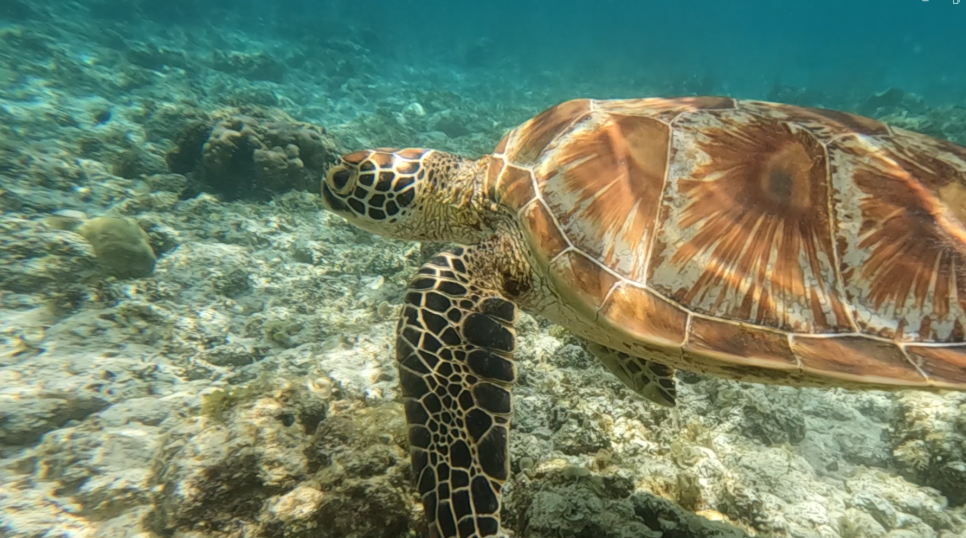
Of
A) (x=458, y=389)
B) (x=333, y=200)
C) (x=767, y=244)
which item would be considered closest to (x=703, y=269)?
(x=767, y=244)

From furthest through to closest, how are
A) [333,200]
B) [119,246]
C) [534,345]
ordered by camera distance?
[119,246] → [534,345] → [333,200]

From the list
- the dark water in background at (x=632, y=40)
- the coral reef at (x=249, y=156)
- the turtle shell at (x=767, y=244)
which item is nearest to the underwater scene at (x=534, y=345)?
the turtle shell at (x=767, y=244)

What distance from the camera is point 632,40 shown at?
39906mm

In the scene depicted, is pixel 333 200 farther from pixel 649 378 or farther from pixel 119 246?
pixel 119 246

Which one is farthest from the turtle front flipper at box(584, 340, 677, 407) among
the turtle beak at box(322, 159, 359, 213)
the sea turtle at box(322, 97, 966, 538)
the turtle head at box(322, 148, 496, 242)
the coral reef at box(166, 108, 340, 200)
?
the coral reef at box(166, 108, 340, 200)

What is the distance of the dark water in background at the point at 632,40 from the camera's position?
24453mm

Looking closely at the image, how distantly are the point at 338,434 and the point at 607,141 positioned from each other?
2155 millimetres

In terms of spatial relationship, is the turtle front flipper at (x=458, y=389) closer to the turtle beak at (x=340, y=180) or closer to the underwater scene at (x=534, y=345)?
the underwater scene at (x=534, y=345)

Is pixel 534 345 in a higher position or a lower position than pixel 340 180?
lower

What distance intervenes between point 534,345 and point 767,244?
204 cm

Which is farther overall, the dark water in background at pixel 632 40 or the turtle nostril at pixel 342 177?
the dark water in background at pixel 632 40

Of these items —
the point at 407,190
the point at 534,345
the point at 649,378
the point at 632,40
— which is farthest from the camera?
the point at 632,40

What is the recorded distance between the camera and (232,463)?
192 centimetres

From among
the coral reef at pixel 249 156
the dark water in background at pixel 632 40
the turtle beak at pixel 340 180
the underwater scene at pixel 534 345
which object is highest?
the dark water in background at pixel 632 40
